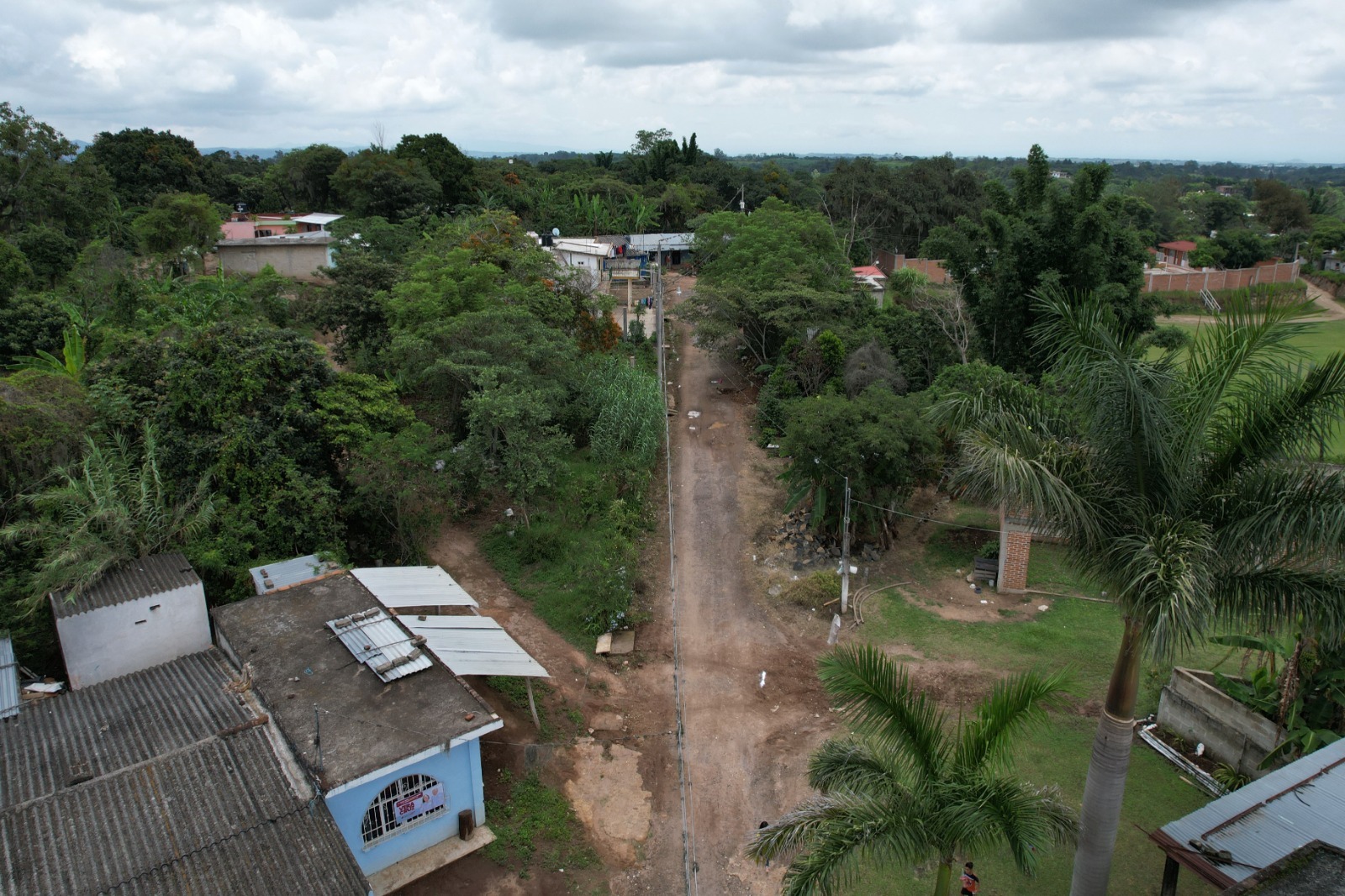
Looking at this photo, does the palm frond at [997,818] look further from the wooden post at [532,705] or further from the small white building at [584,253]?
the small white building at [584,253]

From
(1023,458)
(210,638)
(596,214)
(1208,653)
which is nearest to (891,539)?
(1208,653)

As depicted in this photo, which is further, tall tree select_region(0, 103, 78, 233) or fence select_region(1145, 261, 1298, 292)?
fence select_region(1145, 261, 1298, 292)

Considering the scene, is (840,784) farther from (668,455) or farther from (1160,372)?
(668,455)

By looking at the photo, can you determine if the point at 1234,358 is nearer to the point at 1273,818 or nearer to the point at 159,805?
the point at 1273,818

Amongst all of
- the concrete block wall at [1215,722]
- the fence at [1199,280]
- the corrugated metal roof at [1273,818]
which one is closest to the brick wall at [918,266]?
the fence at [1199,280]

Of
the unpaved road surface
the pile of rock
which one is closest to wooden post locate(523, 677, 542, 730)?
the unpaved road surface

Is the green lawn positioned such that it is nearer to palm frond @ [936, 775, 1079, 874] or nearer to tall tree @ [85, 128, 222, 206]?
palm frond @ [936, 775, 1079, 874]
